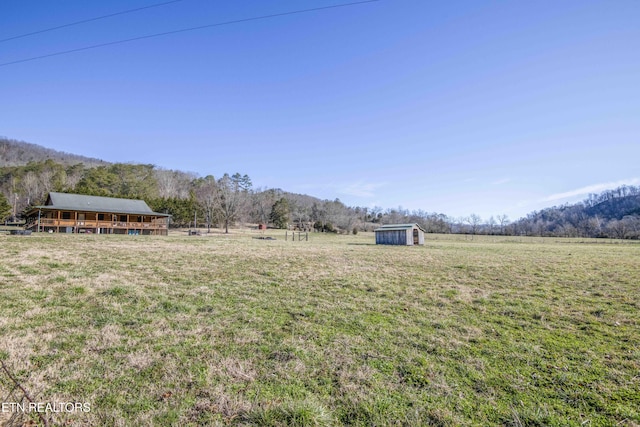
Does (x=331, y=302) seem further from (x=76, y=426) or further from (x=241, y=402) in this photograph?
(x=76, y=426)

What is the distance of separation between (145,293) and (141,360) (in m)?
3.91

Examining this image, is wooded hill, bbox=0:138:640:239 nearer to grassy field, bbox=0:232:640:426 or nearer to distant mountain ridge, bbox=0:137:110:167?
distant mountain ridge, bbox=0:137:110:167

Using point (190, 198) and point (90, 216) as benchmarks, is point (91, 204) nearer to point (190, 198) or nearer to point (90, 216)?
point (90, 216)

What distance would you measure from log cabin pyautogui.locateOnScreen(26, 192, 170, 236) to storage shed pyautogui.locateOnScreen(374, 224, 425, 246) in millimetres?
28606

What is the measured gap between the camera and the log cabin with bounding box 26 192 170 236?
106 ft

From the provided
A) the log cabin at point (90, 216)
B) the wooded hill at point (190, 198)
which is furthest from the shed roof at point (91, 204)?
the wooded hill at point (190, 198)

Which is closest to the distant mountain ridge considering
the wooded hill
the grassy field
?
the wooded hill

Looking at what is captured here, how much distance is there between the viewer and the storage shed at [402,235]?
100 ft

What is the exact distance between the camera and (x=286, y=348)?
457 centimetres

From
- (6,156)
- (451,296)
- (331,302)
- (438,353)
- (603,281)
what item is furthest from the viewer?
(6,156)

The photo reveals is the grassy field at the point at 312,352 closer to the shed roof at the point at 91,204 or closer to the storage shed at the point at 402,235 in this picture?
the storage shed at the point at 402,235

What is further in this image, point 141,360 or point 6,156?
point 6,156

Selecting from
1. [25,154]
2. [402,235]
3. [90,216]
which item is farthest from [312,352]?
[25,154]

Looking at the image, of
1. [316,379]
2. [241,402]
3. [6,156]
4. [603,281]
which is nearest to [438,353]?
[316,379]
